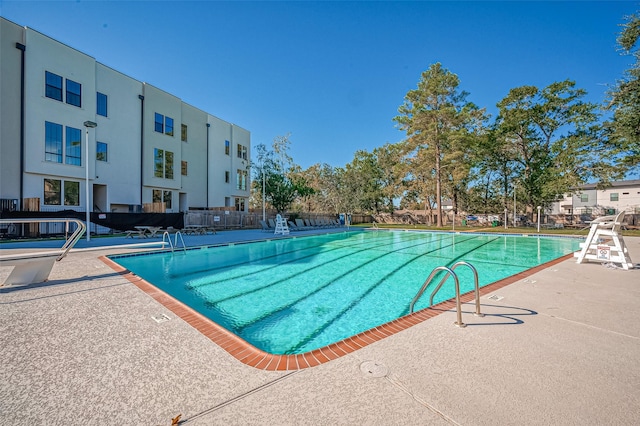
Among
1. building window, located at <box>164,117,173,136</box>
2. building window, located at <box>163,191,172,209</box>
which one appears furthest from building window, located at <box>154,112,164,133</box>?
building window, located at <box>163,191,172,209</box>

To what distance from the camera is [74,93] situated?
14.5 metres

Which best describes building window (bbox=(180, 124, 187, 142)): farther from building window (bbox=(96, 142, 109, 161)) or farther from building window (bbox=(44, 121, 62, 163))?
building window (bbox=(44, 121, 62, 163))

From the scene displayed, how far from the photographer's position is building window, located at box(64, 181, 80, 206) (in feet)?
46.5

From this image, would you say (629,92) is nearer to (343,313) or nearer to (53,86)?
(343,313)

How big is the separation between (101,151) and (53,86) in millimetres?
3533

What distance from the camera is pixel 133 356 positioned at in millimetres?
2314

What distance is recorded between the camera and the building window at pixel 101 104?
15.6 metres

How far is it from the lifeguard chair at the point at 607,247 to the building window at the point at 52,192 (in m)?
21.1

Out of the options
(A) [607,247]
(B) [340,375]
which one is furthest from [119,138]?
(A) [607,247]

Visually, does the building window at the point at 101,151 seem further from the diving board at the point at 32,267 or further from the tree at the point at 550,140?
the tree at the point at 550,140

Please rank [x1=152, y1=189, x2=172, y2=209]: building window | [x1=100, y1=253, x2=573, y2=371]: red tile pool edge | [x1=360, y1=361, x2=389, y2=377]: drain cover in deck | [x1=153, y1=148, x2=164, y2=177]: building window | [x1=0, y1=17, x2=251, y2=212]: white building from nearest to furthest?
[x1=360, y1=361, x2=389, y2=377]: drain cover in deck
[x1=100, y1=253, x2=573, y2=371]: red tile pool edge
[x1=0, y1=17, x2=251, y2=212]: white building
[x1=153, y1=148, x2=164, y2=177]: building window
[x1=152, y1=189, x2=172, y2=209]: building window

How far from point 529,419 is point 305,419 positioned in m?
1.30

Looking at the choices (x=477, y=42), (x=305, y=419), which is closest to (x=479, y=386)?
(x=305, y=419)

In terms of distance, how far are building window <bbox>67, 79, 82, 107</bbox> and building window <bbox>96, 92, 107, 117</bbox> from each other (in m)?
0.97
